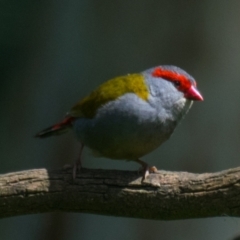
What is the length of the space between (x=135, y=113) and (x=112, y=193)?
480mm

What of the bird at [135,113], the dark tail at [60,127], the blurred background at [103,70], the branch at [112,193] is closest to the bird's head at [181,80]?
the bird at [135,113]

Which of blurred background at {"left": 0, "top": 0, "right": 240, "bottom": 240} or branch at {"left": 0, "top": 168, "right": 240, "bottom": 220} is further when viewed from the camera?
blurred background at {"left": 0, "top": 0, "right": 240, "bottom": 240}

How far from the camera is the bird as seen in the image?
3.38 m

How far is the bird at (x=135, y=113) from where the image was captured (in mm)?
3381

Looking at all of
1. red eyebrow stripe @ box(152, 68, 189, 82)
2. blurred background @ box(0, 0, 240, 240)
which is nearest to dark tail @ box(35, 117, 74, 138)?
red eyebrow stripe @ box(152, 68, 189, 82)

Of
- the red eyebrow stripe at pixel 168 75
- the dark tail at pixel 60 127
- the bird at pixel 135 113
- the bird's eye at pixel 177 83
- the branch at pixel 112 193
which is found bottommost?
the branch at pixel 112 193

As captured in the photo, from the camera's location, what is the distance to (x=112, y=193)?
10.7ft

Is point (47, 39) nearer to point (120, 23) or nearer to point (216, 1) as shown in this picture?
point (120, 23)

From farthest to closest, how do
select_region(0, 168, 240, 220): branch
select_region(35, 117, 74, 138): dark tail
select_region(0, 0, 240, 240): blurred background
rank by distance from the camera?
1. select_region(0, 0, 240, 240): blurred background
2. select_region(35, 117, 74, 138): dark tail
3. select_region(0, 168, 240, 220): branch

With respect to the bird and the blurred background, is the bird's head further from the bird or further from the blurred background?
the blurred background

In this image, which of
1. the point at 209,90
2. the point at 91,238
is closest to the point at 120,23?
the point at 209,90

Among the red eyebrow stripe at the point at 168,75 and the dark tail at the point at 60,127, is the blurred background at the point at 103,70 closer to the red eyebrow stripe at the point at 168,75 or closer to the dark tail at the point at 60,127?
the dark tail at the point at 60,127

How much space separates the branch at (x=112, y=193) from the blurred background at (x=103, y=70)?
2.09 meters

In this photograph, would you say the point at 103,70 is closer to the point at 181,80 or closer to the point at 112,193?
the point at 181,80
